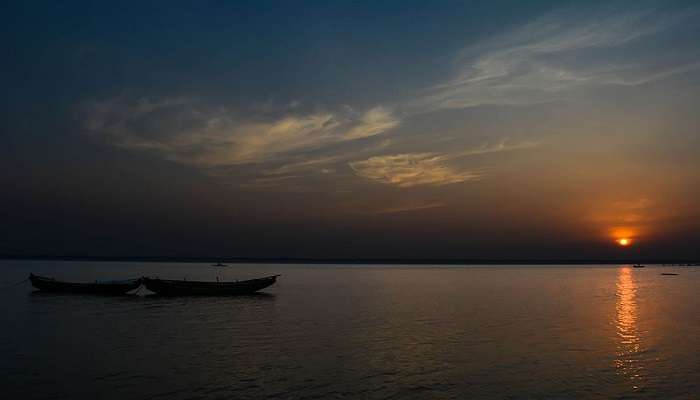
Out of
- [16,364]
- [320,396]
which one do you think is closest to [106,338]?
[16,364]

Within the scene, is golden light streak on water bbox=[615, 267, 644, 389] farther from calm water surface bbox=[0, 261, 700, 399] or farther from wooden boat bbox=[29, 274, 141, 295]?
wooden boat bbox=[29, 274, 141, 295]

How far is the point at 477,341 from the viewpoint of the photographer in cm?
3469

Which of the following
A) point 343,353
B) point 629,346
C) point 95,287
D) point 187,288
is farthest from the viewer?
point 95,287

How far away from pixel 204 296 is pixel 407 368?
50.4 metres

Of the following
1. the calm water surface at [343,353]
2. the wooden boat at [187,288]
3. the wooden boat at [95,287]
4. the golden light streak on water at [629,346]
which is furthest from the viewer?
the wooden boat at [95,287]

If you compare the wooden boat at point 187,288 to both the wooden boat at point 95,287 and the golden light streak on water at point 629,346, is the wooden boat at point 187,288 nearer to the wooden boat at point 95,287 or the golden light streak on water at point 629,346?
the wooden boat at point 95,287

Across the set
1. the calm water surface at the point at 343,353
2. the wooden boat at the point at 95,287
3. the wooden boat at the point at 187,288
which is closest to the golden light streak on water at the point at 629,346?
the calm water surface at the point at 343,353

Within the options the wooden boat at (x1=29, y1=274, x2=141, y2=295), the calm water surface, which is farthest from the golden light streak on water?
the wooden boat at (x1=29, y1=274, x2=141, y2=295)

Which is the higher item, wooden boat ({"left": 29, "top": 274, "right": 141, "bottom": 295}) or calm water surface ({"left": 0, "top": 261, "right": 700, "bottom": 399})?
wooden boat ({"left": 29, "top": 274, "right": 141, "bottom": 295})

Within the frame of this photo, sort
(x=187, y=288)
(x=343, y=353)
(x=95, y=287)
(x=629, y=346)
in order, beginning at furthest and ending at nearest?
(x=95, y=287)
(x=187, y=288)
(x=629, y=346)
(x=343, y=353)

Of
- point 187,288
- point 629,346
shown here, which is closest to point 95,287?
point 187,288

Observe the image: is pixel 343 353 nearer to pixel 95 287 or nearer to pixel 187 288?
pixel 187 288

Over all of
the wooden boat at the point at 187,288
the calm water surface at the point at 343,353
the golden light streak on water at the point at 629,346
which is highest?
the wooden boat at the point at 187,288

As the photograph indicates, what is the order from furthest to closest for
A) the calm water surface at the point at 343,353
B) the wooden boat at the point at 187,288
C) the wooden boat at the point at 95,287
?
the wooden boat at the point at 95,287
the wooden boat at the point at 187,288
the calm water surface at the point at 343,353
